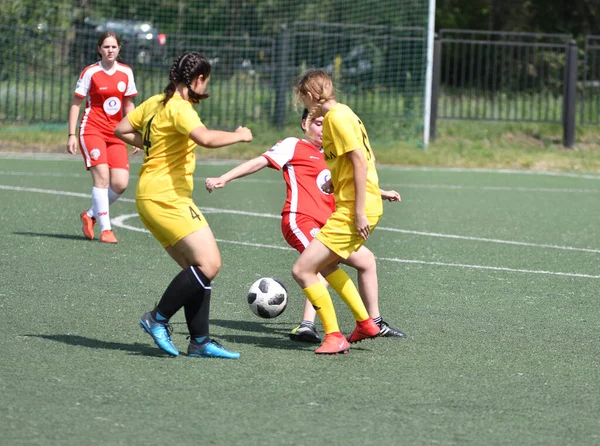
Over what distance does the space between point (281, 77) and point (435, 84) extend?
3.14m

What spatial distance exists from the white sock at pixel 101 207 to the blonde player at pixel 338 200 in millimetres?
4499

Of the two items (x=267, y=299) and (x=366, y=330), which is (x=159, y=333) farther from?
(x=366, y=330)

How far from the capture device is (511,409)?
5004 millimetres

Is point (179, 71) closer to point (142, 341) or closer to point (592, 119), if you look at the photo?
point (142, 341)

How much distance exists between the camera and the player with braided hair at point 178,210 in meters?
5.85

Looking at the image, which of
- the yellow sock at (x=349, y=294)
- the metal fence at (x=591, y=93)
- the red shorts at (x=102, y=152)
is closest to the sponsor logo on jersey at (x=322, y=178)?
the yellow sock at (x=349, y=294)

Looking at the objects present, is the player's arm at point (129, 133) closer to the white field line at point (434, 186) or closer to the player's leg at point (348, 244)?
the player's leg at point (348, 244)

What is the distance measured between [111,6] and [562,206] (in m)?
14.8

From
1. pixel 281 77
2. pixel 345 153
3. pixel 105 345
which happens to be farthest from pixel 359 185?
pixel 281 77

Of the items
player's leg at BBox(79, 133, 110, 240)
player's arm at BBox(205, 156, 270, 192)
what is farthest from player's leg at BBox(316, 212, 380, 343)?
player's leg at BBox(79, 133, 110, 240)

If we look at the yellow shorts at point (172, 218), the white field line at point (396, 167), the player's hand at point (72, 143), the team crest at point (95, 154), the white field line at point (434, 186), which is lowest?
the white field line at point (434, 186)

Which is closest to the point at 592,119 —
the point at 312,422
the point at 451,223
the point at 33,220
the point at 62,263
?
the point at 451,223

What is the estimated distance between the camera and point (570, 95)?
22.4m

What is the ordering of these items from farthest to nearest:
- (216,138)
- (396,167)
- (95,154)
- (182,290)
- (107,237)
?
(396,167) → (95,154) → (107,237) → (182,290) → (216,138)
